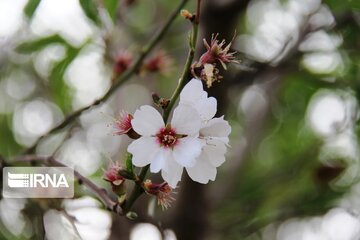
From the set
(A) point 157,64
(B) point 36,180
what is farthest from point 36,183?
(A) point 157,64

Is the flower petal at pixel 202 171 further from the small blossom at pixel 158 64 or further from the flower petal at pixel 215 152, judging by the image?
the small blossom at pixel 158 64

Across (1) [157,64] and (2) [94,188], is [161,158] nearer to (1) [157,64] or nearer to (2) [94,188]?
(2) [94,188]

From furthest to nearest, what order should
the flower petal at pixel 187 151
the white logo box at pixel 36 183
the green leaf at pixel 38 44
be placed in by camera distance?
the green leaf at pixel 38 44
the white logo box at pixel 36 183
the flower petal at pixel 187 151

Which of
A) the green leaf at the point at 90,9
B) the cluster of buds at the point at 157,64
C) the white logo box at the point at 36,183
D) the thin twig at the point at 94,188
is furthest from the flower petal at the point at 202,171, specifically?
the cluster of buds at the point at 157,64

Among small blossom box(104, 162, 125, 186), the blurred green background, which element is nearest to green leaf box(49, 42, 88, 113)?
the blurred green background

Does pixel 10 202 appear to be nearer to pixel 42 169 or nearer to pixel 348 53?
pixel 42 169

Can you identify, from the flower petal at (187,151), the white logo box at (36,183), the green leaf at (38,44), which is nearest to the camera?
the flower petal at (187,151)

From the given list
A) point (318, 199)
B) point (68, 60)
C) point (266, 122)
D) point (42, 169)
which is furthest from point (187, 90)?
point (266, 122)
